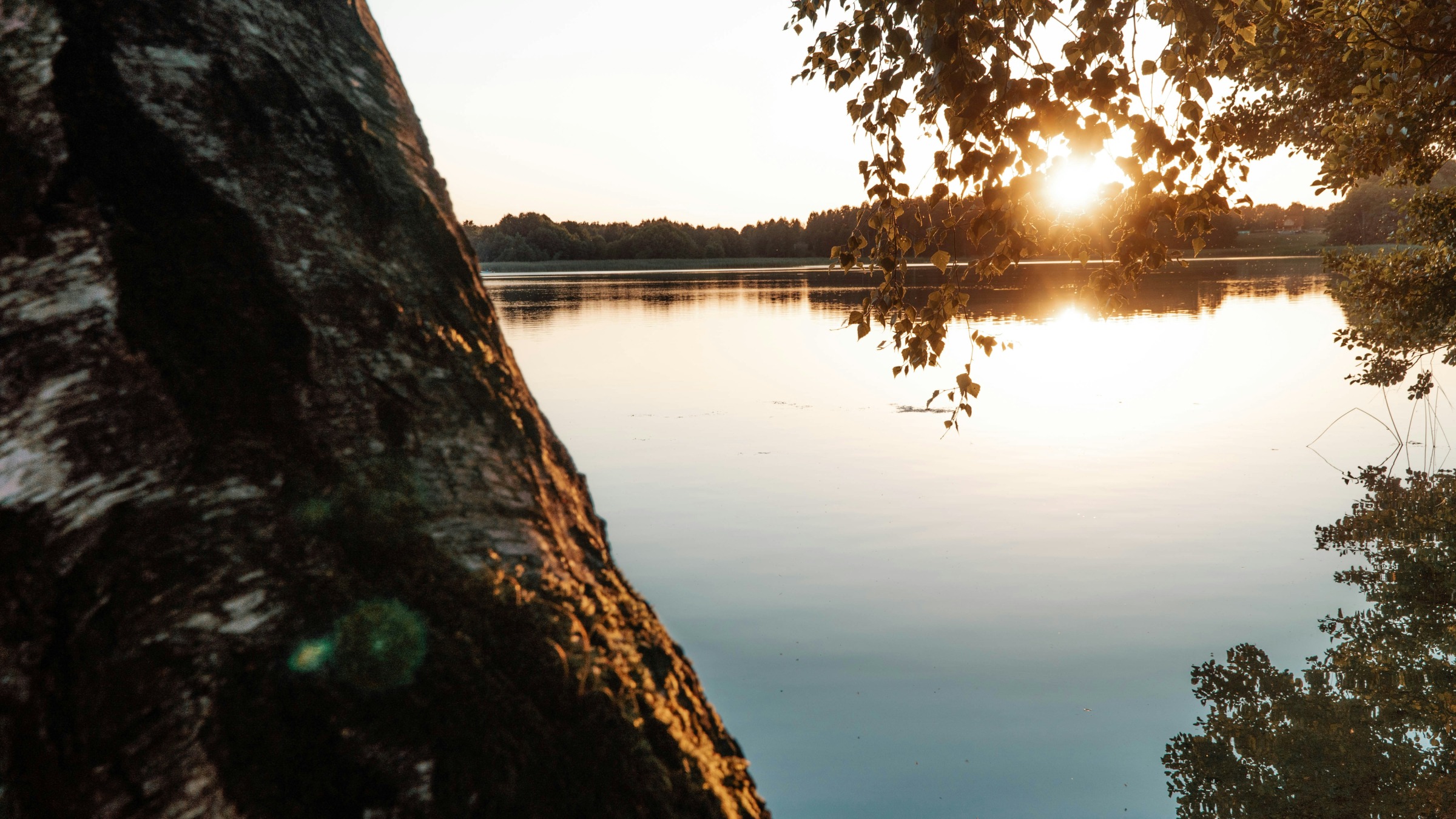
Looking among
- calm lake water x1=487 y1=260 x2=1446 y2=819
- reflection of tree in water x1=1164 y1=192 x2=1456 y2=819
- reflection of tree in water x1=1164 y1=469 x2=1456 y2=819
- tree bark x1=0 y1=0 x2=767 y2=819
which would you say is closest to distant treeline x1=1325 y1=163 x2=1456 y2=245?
calm lake water x1=487 y1=260 x2=1446 y2=819

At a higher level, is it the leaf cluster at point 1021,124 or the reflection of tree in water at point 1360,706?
the leaf cluster at point 1021,124

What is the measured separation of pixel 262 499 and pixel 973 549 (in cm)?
918

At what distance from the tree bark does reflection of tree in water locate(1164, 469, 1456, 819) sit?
5.02 metres

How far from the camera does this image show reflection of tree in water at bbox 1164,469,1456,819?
222 inches

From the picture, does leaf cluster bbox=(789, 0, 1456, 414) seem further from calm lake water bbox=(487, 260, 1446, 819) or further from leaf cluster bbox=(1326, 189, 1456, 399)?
leaf cluster bbox=(1326, 189, 1456, 399)

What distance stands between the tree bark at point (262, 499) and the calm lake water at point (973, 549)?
4211 mm

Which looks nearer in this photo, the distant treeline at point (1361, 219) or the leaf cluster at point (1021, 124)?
the leaf cluster at point (1021, 124)

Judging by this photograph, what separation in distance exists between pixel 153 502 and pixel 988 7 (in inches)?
166

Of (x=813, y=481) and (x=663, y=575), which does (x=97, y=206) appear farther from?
(x=813, y=481)

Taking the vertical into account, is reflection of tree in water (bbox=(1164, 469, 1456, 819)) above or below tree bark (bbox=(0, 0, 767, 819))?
below

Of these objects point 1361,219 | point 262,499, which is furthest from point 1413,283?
point 1361,219

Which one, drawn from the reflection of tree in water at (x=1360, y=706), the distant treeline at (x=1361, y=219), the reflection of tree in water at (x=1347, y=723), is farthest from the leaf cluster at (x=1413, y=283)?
the distant treeline at (x=1361, y=219)

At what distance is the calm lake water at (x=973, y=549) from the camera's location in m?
6.34

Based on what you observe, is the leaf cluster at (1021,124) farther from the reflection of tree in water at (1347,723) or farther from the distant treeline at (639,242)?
the distant treeline at (639,242)
